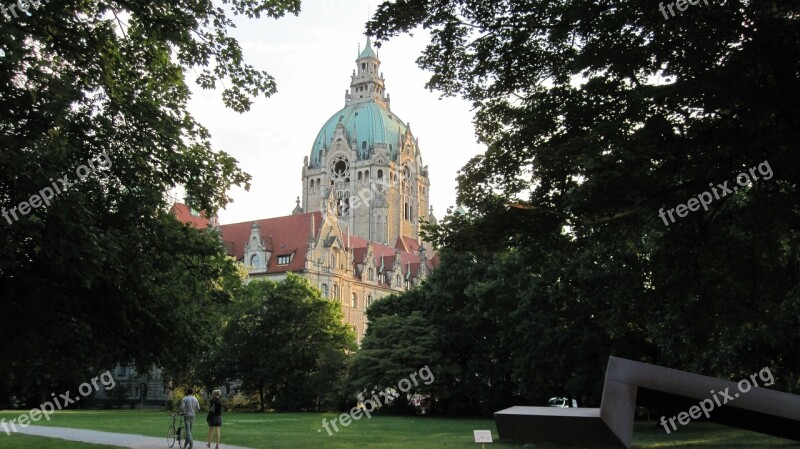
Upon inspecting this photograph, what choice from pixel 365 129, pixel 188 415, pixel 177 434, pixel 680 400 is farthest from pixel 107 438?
pixel 365 129

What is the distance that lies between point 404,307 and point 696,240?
136 ft

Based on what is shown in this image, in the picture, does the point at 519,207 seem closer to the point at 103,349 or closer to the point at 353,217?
the point at 103,349

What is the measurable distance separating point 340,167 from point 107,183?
117 m

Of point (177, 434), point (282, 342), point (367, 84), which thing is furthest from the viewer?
point (367, 84)

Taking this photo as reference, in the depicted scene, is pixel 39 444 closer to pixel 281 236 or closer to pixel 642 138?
pixel 642 138

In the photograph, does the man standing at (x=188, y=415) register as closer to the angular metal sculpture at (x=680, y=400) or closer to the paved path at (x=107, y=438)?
the paved path at (x=107, y=438)

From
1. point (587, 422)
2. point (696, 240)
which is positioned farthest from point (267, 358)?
point (696, 240)

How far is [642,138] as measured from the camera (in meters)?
13.6

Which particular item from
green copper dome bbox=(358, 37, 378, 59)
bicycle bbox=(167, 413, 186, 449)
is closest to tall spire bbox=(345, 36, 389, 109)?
green copper dome bbox=(358, 37, 378, 59)

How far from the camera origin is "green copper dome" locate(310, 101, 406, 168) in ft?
439

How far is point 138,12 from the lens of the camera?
14.5 metres

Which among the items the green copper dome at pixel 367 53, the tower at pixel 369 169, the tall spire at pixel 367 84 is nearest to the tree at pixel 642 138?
the tower at pixel 369 169

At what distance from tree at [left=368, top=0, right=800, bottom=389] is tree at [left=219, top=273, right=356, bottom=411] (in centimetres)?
4134

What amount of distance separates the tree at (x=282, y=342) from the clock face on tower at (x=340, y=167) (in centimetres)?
7183
